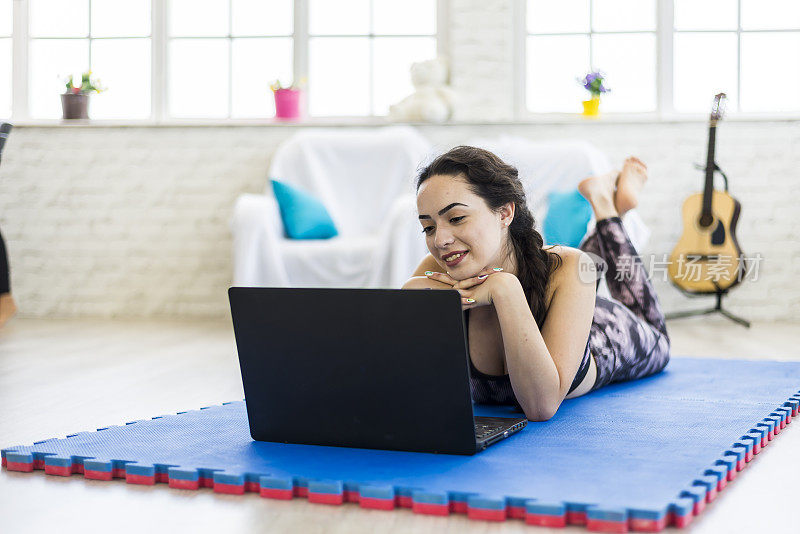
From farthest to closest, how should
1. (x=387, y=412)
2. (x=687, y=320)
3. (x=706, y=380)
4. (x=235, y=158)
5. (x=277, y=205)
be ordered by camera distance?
(x=235, y=158) → (x=687, y=320) → (x=277, y=205) → (x=706, y=380) → (x=387, y=412)

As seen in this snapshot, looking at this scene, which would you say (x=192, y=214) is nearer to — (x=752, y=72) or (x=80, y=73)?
(x=80, y=73)

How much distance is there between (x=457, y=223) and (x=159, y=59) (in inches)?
157

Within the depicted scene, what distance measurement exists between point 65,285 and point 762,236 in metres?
3.99

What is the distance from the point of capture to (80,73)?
538 centimetres

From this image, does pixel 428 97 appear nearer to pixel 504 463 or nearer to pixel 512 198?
pixel 512 198

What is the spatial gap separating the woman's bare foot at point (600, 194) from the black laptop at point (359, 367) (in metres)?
1.34

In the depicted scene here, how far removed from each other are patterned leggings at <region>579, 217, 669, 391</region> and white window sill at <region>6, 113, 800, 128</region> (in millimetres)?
2103

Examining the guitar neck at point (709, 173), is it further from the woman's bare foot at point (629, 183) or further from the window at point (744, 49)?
the woman's bare foot at point (629, 183)

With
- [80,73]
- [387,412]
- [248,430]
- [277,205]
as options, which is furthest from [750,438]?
[80,73]

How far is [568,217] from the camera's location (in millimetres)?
4078

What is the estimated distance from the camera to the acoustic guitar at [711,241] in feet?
14.7

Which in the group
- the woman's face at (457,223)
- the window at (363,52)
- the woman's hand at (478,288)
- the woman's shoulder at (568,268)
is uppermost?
the window at (363,52)

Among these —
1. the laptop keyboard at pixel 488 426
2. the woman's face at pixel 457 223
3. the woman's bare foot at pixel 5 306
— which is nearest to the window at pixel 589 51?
the woman's bare foot at pixel 5 306

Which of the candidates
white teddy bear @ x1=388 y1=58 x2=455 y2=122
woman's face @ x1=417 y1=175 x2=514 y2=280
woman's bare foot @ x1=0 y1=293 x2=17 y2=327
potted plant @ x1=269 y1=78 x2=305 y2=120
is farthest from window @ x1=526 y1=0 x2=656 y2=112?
woman's face @ x1=417 y1=175 x2=514 y2=280
